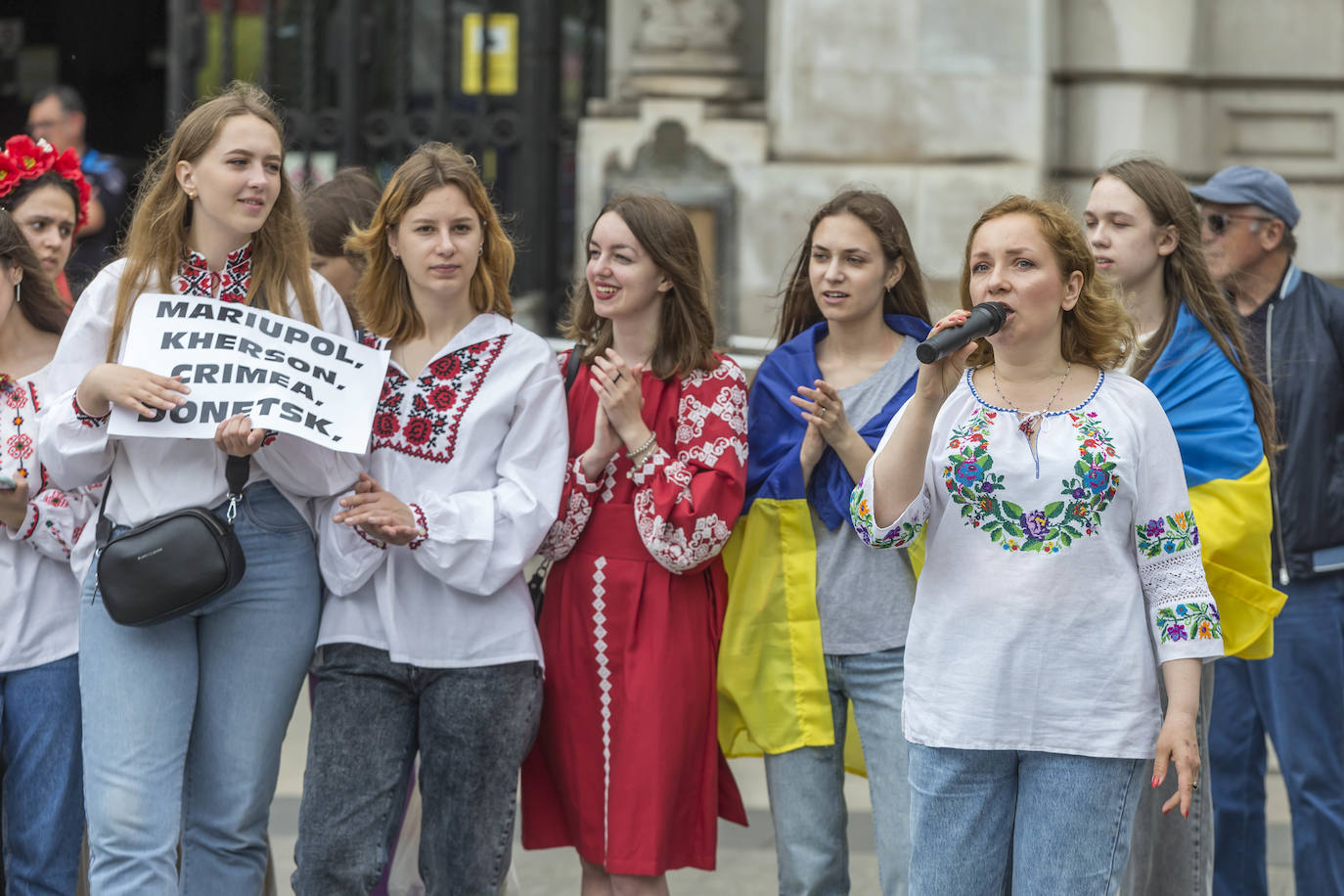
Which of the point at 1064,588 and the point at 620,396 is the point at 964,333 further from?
the point at 620,396

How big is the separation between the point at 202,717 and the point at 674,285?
1430 millimetres

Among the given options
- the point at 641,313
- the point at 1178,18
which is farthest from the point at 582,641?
the point at 1178,18

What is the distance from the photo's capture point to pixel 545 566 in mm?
4031

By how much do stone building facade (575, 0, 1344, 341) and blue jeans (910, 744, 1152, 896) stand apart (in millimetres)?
5501

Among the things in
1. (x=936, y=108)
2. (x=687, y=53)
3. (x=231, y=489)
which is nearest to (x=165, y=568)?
(x=231, y=489)

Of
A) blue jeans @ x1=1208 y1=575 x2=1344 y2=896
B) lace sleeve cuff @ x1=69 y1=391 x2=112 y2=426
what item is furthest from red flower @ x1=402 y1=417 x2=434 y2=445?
blue jeans @ x1=1208 y1=575 x2=1344 y2=896

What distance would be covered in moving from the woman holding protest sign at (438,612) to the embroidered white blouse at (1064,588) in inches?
39.4

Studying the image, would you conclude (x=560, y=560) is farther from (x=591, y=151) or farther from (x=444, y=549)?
(x=591, y=151)

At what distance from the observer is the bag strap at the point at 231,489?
3539mm

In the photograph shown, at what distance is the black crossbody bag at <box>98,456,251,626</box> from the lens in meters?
3.41

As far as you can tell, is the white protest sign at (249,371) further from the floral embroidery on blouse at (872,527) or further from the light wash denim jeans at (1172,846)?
the light wash denim jeans at (1172,846)

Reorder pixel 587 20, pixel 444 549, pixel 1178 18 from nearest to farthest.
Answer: pixel 444 549, pixel 1178 18, pixel 587 20

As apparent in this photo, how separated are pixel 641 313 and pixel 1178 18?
576cm

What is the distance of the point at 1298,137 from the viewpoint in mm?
9000
